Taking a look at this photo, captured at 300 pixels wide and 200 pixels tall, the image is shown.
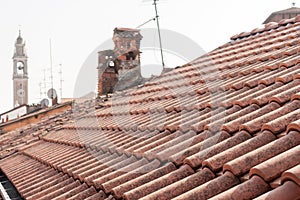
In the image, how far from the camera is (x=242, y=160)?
211 cm

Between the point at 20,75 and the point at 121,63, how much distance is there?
54.1m

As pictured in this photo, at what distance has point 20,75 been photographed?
60.9 m

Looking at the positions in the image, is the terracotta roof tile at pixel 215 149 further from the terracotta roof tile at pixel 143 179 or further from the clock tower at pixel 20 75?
the clock tower at pixel 20 75

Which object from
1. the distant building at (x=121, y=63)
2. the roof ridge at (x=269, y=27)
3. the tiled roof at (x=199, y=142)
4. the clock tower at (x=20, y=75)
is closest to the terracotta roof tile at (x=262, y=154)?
the tiled roof at (x=199, y=142)

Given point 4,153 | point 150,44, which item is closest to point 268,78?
point 4,153

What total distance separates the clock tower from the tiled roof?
56000 mm

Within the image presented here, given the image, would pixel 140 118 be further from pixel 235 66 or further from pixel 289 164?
pixel 289 164

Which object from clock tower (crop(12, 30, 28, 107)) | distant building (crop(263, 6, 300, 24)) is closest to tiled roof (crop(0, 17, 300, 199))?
distant building (crop(263, 6, 300, 24))

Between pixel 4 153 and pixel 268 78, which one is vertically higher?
pixel 268 78

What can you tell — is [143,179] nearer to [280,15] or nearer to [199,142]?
[199,142]

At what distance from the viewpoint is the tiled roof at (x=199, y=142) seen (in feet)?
6.73

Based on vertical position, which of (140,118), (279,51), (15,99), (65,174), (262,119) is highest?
(279,51)

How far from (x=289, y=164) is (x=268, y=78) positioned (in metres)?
1.60

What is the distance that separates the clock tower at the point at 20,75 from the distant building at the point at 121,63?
169 feet
